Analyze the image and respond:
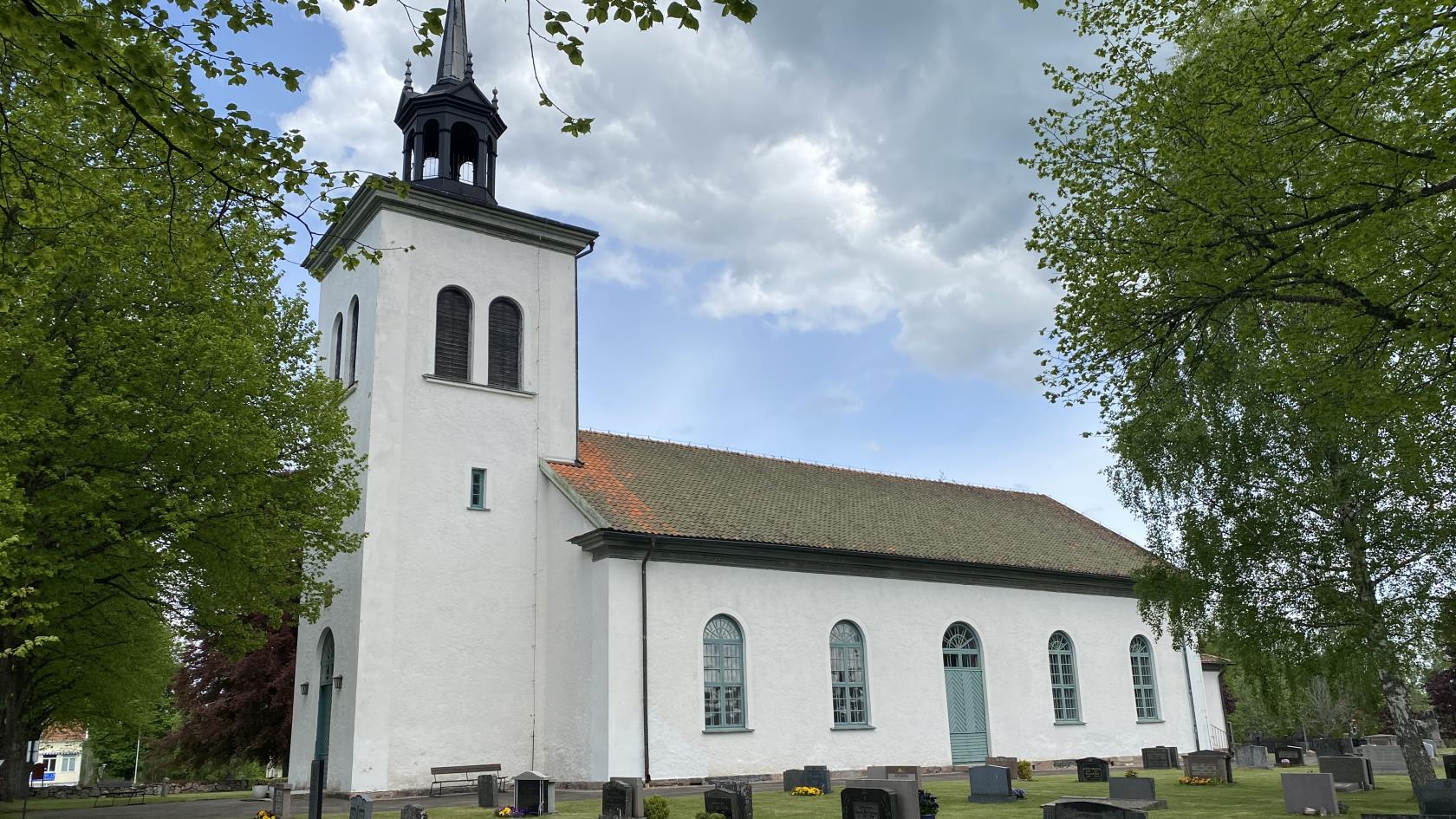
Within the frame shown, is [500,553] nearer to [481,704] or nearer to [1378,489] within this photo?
[481,704]

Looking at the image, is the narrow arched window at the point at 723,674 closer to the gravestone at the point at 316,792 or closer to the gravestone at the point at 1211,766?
the gravestone at the point at 1211,766

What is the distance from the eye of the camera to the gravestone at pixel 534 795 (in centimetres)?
1566

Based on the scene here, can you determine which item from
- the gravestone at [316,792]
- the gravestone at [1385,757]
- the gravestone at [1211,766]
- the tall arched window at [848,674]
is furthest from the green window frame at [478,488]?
the gravestone at [1385,757]

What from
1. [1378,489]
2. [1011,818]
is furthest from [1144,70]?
[1011,818]

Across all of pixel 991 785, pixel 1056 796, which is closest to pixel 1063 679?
pixel 1056 796

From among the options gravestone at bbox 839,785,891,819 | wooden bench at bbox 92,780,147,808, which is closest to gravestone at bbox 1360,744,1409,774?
gravestone at bbox 839,785,891,819

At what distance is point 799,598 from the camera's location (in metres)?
23.3

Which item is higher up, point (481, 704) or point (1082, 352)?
point (1082, 352)

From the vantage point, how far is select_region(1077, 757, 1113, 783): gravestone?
20578 millimetres

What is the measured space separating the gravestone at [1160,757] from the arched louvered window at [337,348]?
21936mm

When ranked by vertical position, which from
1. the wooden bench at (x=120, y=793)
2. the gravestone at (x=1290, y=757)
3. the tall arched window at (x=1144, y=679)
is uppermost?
the tall arched window at (x=1144, y=679)

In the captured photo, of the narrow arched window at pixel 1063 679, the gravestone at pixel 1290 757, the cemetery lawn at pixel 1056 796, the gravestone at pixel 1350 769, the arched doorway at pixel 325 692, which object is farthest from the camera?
the gravestone at pixel 1290 757

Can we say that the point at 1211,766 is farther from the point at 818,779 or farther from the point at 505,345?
the point at 505,345

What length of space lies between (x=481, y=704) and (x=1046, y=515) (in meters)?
19.3
